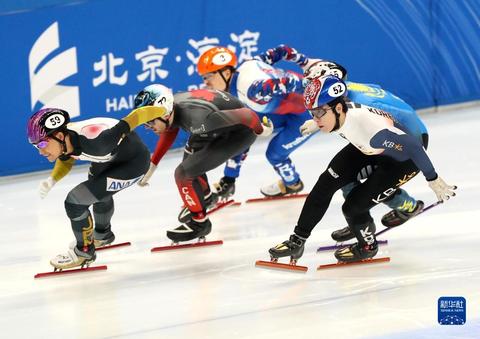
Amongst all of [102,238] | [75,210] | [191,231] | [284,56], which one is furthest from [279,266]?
[284,56]

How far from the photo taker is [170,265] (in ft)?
26.1

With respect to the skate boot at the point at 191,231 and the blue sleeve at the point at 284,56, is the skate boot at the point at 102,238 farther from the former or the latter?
the blue sleeve at the point at 284,56

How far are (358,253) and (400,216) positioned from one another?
0.60 meters

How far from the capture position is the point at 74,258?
7.92 meters

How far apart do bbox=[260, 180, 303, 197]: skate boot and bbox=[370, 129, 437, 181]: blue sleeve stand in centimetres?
274

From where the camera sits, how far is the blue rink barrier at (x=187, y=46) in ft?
36.1

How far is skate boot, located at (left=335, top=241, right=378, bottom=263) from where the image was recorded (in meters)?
7.50

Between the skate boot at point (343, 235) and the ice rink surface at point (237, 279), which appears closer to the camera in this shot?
the ice rink surface at point (237, 279)

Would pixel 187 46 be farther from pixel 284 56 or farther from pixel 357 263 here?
pixel 357 263

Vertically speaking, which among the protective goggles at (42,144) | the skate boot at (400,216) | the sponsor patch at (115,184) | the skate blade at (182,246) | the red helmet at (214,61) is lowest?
the skate blade at (182,246)

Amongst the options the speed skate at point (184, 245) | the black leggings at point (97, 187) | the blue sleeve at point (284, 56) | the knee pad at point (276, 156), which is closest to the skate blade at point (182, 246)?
the speed skate at point (184, 245)

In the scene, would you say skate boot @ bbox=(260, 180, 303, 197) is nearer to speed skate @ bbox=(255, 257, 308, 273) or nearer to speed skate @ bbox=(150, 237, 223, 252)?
speed skate @ bbox=(150, 237, 223, 252)

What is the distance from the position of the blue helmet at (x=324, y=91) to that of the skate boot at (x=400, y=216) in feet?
4.08

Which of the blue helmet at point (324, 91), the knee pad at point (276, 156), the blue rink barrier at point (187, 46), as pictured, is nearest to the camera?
the blue helmet at point (324, 91)
